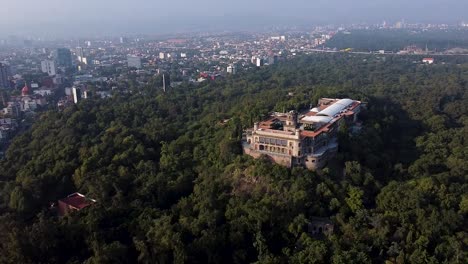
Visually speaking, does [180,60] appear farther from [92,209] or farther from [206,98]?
[92,209]

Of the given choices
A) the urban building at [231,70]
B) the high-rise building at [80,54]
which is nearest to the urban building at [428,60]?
the urban building at [231,70]

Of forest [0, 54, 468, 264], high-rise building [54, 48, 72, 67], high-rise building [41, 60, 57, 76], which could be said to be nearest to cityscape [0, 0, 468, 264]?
forest [0, 54, 468, 264]

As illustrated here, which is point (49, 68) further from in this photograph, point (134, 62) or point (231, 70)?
point (231, 70)

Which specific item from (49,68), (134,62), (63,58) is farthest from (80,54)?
(49,68)

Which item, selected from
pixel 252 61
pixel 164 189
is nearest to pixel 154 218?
pixel 164 189

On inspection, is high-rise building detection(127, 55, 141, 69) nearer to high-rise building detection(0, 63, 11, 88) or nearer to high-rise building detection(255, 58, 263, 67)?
high-rise building detection(255, 58, 263, 67)
